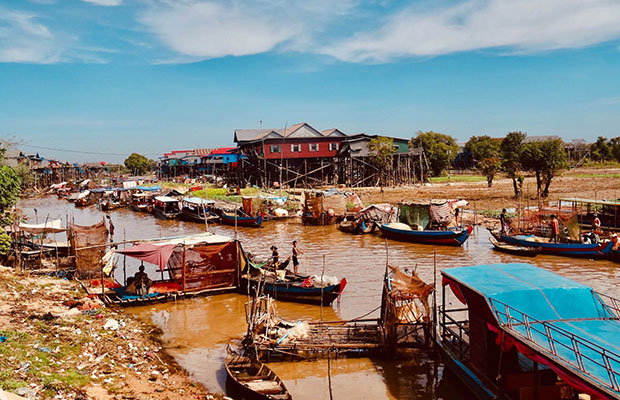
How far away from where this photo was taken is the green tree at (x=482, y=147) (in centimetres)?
7700

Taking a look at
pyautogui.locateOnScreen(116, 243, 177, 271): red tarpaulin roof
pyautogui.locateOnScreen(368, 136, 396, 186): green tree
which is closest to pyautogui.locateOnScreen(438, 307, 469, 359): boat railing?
pyautogui.locateOnScreen(116, 243, 177, 271): red tarpaulin roof

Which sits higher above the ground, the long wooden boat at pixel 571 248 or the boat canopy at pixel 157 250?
the boat canopy at pixel 157 250

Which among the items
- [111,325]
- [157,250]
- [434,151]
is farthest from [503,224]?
[434,151]

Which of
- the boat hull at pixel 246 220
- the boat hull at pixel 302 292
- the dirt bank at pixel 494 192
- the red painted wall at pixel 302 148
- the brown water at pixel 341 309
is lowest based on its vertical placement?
the brown water at pixel 341 309

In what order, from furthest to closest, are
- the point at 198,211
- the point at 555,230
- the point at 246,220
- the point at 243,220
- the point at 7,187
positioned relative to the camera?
the point at 198,211 < the point at 243,220 < the point at 246,220 < the point at 555,230 < the point at 7,187

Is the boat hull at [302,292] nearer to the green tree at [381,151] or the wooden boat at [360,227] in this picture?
the wooden boat at [360,227]

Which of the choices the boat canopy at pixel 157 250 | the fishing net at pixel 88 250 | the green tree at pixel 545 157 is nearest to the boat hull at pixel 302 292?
the boat canopy at pixel 157 250

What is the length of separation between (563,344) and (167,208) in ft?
129

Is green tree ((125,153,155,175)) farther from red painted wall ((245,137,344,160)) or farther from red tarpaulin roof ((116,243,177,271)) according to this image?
red tarpaulin roof ((116,243,177,271))

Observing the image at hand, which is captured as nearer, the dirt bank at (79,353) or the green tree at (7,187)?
the dirt bank at (79,353)

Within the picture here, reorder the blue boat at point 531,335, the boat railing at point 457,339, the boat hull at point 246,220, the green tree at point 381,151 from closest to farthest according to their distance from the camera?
the blue boat at point 531,335
the boat railing at point 457,339
the boat hull at point 246,220
the green tree at point 381,151

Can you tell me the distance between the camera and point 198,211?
36.6 meters

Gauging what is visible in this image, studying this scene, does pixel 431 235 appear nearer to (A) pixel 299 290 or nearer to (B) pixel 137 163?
(A) pixel 299 290

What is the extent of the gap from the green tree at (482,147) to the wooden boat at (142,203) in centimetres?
5335
